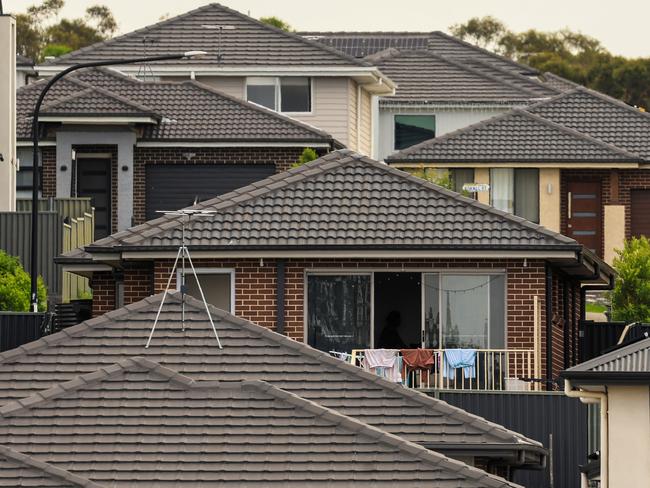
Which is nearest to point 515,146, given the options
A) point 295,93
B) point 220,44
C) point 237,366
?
point 295,93

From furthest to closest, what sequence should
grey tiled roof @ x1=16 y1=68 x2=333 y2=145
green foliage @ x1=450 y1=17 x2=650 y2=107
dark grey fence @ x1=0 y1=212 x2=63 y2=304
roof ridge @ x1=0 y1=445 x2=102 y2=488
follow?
green foliage @ x1=450 y1=17 x2=650 y2=107 → grey tiled roof @ x1=16 y1=68 x2=333 y2=145 → dark grey fence @ x1=0 y1=212 x2=63 y2=304 → roof ridge @ x1=0 y1=445 x2=102 y2=488

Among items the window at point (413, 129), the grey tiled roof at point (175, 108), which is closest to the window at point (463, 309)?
the grey tiled roof at point (175, 108)

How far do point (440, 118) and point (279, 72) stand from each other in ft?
20.9

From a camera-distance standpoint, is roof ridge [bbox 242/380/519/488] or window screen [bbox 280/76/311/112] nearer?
roof ridge [bbox 242/380/519/488]

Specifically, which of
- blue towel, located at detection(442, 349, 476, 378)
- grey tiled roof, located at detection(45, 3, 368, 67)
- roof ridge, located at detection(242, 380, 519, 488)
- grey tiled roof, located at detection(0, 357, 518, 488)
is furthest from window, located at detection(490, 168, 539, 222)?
grey tiled roof, located at detection(0, 357, 518, 488)

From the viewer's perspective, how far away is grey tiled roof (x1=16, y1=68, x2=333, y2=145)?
190 feet

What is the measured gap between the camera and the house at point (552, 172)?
61.0 meters

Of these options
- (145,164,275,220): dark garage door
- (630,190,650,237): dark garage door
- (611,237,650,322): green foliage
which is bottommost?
(611,237,650,322): green foliage

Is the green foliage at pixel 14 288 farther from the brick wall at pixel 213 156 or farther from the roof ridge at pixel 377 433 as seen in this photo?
the roof ridge at pixel 377 433

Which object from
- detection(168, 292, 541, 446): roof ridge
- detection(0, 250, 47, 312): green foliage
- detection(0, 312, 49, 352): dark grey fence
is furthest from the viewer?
detection(0, 250, 47, 312): green foliage

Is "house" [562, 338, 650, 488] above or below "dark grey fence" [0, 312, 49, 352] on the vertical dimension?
below

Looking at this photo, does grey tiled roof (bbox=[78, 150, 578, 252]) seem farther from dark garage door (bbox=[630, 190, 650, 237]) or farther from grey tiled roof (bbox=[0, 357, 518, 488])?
dark garage door (bbox=[630, 190, 650, 237])

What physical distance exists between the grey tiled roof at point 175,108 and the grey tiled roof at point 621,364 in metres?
27.8

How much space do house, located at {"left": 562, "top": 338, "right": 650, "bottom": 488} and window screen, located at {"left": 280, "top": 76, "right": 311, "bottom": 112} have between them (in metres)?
34.9
